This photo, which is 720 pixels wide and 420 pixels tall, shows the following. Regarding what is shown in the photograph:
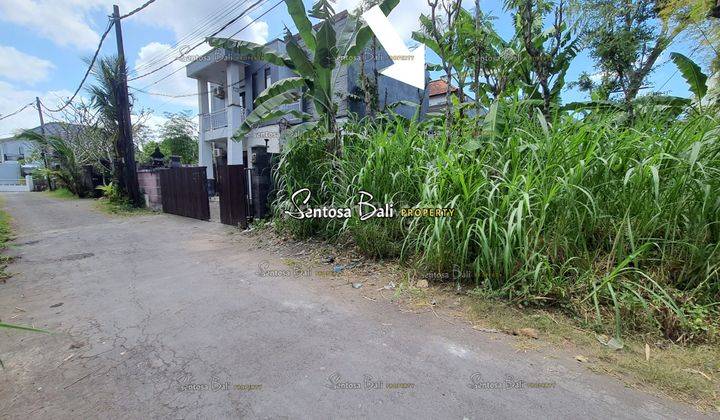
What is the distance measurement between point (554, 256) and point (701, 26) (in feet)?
21.5

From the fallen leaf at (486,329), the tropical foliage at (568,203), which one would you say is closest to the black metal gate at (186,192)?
the tropical foliage at (568,203)

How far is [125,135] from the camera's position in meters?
11.6

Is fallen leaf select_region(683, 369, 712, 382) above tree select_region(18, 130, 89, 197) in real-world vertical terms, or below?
below

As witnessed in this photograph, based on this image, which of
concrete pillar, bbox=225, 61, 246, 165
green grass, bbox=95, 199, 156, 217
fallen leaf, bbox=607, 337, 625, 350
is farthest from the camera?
concrete pillar, bbox=225, 61, 246, 165

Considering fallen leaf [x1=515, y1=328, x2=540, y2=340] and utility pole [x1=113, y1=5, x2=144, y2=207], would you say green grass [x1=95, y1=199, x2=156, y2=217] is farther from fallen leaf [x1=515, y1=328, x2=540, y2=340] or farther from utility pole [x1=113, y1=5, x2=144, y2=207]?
fallen leaf [x1=515, y1=328, x2=540, y2=340]

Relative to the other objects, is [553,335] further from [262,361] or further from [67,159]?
[67,159]

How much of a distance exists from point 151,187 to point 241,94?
6.67 meters

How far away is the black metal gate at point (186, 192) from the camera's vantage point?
28.9 ft

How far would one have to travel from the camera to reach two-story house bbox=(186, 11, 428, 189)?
11.6 m

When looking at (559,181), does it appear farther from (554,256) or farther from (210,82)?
(210,82)

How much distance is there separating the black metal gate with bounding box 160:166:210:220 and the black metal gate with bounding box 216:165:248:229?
3.97 ft

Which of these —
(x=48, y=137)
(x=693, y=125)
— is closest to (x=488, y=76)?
(x=693, y=125)

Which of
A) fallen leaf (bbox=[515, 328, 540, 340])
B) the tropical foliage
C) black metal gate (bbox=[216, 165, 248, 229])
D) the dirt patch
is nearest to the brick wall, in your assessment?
black metal gate (bbox=[216, 165, 248, 229])

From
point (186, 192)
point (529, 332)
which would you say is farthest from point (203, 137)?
point (529, 332)
